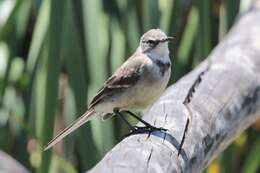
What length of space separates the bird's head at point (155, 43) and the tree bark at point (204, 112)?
7.2 inches

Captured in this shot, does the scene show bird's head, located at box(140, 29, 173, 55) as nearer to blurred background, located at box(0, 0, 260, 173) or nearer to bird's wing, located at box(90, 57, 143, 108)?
bird's wing, located at box(90, 57, 143, 108)

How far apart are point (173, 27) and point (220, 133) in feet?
3.45

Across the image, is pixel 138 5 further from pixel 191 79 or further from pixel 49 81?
pixel 191 79

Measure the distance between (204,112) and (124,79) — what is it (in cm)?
49

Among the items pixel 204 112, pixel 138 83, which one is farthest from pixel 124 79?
pixel 204 112

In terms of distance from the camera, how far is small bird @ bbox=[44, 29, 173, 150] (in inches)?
87.6

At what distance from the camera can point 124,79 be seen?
2316 mm

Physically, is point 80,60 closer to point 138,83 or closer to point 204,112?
point 138,83

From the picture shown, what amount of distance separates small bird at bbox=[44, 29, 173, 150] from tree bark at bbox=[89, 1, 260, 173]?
14cm

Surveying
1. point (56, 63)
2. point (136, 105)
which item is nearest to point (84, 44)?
point (56, 63)

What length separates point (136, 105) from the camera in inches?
88.9

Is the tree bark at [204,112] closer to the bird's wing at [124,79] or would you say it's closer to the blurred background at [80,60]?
the bird's wing at [124,79]

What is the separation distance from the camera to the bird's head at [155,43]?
2.36 meters

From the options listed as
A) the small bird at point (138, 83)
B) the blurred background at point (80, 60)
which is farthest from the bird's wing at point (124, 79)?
the blurred background at point (80, 60)
